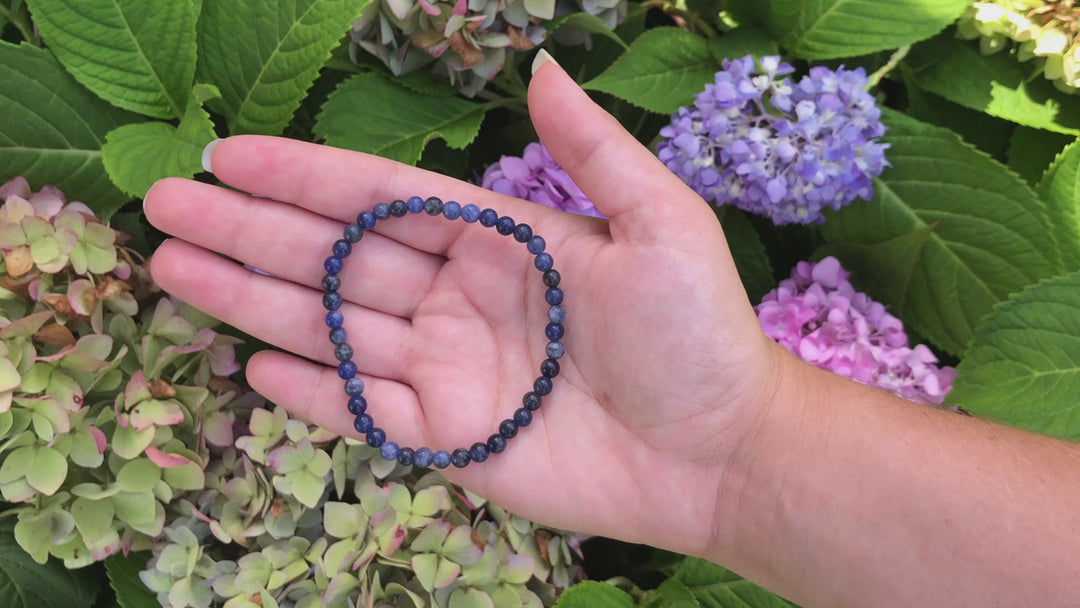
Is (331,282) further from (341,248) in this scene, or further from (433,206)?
(433,206)

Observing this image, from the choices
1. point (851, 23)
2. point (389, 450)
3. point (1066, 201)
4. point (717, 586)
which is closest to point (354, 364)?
point (389, 450)

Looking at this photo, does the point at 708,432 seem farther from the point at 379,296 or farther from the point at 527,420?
the point at 379,296

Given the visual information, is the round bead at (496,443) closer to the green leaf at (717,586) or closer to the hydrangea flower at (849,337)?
the green leaf at (717,586)

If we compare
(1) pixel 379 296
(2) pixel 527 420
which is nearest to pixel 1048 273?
(2) pixel 527 420

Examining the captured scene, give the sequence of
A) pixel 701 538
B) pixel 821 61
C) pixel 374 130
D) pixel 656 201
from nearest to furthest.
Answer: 1. pixel 656 201
2. pixel 701 538
3. pixel 374 130
4. pixel 821 61

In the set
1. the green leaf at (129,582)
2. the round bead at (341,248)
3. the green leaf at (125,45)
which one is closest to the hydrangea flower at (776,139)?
the round bead at (341,248)

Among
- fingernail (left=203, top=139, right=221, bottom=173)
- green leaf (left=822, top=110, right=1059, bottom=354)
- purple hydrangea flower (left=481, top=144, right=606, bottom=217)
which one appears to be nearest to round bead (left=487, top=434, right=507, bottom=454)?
purple hydrangea flower (left=481, top=144, right=606, bottom=217)

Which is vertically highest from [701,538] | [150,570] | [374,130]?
[374,130]
